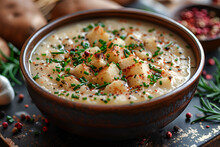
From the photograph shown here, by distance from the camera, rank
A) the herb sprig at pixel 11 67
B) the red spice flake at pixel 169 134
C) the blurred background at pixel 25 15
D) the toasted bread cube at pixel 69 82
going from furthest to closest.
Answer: the blurred background at pixel 25 15 < the herb sprig at pixel 11 67 < the red spice flake at pixel 169 134 < the toasted bread cube at pixel 69 82

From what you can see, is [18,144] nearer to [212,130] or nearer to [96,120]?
[96,120]

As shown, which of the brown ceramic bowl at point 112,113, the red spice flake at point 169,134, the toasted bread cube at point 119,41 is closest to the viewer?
the brown ceramic bowl at point 112,113

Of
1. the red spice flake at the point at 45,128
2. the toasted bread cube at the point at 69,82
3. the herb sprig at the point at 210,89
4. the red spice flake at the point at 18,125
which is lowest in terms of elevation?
the red spice flake at the point at 18,125

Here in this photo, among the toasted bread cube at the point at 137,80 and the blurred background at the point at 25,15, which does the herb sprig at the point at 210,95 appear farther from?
the blurred background at the point at 25,15

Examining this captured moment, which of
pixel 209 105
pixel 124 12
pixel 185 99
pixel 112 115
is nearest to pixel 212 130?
pixel 209 105

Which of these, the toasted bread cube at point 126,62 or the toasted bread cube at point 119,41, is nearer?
the toasted bread cube at point 126,62

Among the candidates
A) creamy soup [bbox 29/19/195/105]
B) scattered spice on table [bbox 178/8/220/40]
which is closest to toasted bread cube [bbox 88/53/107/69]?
creamy soup [bbox 29/19/195/105]

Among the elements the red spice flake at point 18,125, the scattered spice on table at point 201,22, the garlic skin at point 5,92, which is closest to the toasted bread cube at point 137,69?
the red spice flake at point 18,125

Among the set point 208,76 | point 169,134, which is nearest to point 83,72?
point 169,134
